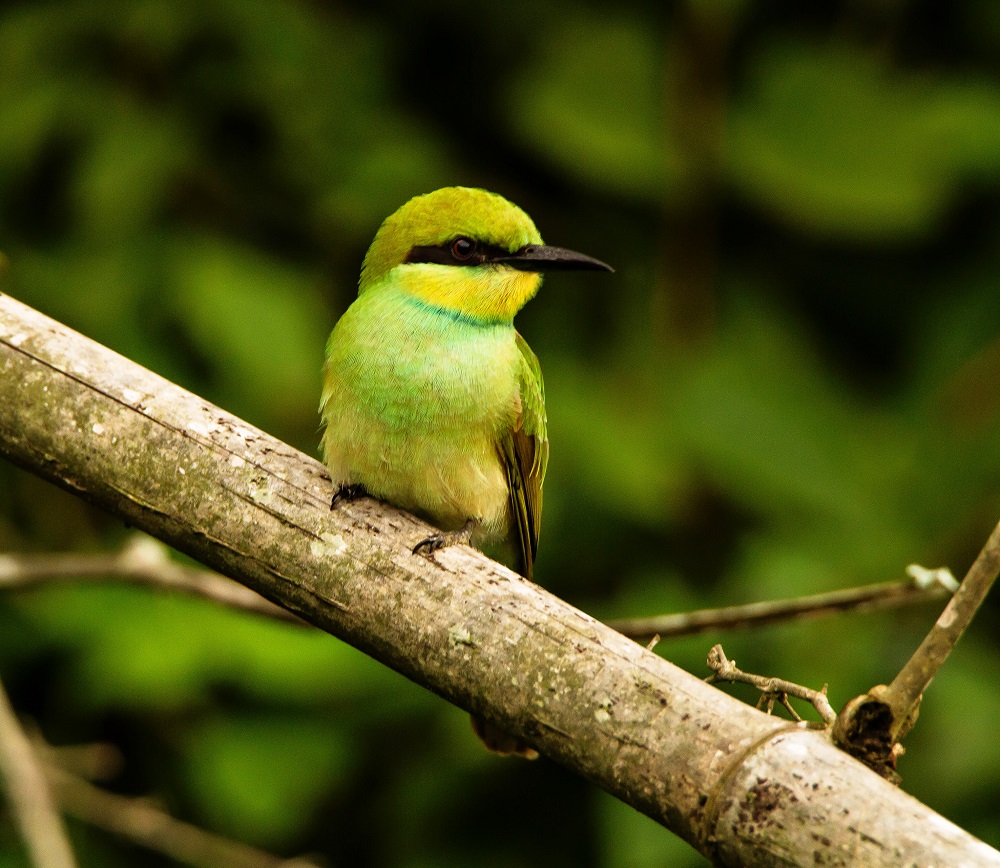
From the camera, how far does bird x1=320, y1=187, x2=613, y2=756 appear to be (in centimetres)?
265

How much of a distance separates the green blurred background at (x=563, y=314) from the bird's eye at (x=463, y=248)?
80cm

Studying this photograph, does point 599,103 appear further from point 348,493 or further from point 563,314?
point 348,493

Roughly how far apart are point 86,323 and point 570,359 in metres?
1.49

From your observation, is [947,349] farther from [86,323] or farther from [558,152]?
[86,323]

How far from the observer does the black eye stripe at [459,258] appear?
9.55 feet

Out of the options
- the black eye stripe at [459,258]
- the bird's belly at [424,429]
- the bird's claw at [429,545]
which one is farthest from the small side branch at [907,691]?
the black eye stripe at [459,258]

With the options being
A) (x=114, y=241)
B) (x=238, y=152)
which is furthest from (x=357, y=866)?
(x=238, y=152)

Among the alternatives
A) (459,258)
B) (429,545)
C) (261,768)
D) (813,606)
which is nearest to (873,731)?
(813,606)

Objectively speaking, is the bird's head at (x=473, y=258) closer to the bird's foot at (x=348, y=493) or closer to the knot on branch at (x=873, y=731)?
the bird's foot at (x=348, y=493)

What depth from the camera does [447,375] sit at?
8.89ft

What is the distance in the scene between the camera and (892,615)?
3.42 m

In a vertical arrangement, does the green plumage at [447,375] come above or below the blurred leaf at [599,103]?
below

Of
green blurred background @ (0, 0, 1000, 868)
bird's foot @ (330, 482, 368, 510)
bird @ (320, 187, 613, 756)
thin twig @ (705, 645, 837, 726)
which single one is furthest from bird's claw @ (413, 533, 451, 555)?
green blurred background @ (0, 0, 1000, 868)

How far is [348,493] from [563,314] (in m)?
2.08
